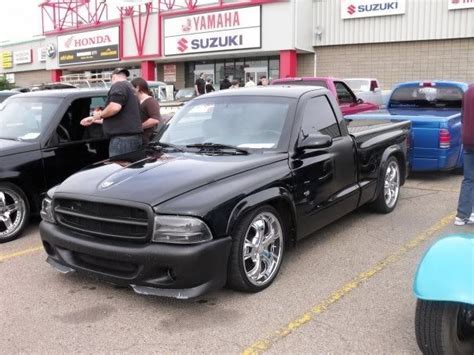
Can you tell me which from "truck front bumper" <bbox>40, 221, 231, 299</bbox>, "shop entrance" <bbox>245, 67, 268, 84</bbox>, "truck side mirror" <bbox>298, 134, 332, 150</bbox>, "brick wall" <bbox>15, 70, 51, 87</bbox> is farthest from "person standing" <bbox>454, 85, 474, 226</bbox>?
"brick wall" <bbox>15, 70, 51, 87</bbox>

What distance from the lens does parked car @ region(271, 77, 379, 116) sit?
33.8 ft

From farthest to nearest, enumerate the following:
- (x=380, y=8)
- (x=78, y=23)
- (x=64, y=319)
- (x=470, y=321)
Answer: (x=78, y=23)
(x=380, y=8)
(x=64, y=319)
(x=470, y=321)

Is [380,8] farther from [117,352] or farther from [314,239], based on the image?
[117,352]

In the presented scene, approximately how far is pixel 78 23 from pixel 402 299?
3414 centimetres

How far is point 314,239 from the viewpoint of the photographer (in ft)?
18.3

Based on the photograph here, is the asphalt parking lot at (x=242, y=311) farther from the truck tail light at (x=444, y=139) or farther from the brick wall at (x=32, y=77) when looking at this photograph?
the brick wall at (x=32, y=77)

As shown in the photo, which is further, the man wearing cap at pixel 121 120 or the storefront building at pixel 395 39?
the storefront building at pixel 395 39

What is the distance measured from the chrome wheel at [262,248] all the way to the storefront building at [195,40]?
1846 centimetres

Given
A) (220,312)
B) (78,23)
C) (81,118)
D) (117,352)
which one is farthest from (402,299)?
(78,23)

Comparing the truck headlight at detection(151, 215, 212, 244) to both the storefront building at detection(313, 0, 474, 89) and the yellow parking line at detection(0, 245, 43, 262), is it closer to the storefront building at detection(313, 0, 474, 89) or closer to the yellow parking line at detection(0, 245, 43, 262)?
the yellow parking line at detection(0, 245, 43, 262)

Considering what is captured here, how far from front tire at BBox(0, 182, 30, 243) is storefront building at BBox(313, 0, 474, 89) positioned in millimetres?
19964

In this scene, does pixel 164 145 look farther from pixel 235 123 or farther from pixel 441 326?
pixel 441 326

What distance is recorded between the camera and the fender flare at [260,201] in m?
3.81

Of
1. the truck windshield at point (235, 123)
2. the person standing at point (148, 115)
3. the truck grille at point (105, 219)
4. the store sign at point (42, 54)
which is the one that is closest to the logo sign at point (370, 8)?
the person standing at point (148, 115)
